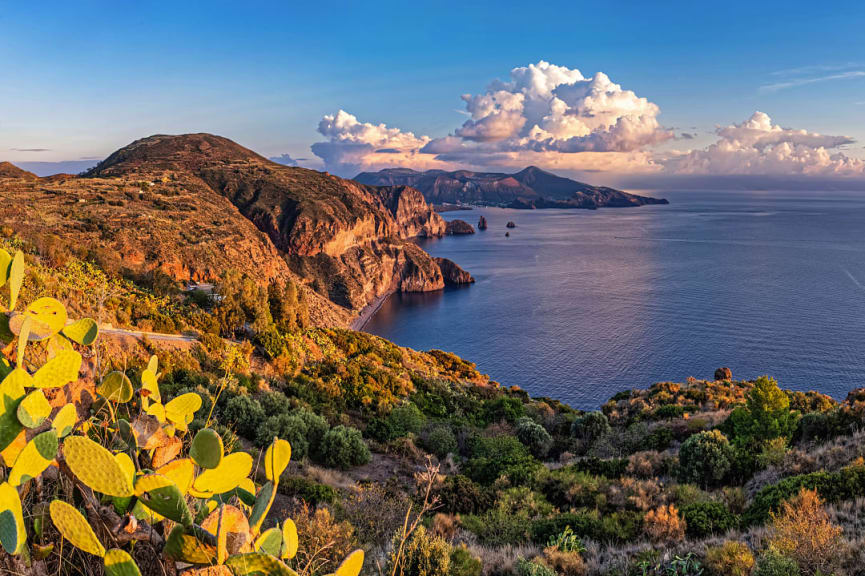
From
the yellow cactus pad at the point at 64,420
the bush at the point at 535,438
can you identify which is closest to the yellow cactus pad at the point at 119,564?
the yellow cactus pad at the point at 64,420

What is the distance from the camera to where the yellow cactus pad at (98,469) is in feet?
4.76

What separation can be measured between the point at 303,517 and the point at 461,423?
17.1m

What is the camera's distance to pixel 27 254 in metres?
22.9

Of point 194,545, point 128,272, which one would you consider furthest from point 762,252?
point 194,545

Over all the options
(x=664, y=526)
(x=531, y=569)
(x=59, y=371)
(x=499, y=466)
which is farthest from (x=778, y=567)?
(x=499, y=466)

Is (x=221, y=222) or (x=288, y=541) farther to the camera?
(x=221, y=222)

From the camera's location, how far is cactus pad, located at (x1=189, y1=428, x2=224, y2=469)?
161 cm

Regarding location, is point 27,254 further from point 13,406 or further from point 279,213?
point 279,213

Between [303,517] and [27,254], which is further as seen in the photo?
[27,254]

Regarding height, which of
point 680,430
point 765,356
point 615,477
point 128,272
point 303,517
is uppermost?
point 128,272

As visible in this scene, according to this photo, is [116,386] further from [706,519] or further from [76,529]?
[706,519]

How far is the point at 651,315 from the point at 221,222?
60.9m

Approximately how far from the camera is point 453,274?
102m

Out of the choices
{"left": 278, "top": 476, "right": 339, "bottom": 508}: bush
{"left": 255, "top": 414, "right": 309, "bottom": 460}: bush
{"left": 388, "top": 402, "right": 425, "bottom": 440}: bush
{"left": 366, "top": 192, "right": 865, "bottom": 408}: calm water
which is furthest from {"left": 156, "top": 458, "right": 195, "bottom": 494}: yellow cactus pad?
{"left": 366, "top": 192, "right": 865, "bottom": 408}: calm water
